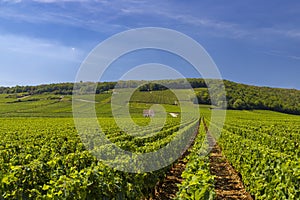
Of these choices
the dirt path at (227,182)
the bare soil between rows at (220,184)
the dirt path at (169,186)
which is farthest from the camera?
the dirt path at (227,182)

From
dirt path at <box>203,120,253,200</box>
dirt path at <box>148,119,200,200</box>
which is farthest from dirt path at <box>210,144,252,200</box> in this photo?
dirt path at <box>148,119,200,200</box>

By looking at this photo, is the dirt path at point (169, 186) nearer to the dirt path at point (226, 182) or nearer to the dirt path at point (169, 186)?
the dirt path at point (169, 186)

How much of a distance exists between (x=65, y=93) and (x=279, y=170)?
4539 inches

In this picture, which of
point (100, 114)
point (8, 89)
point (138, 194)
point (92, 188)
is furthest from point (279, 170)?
point (8, 89)

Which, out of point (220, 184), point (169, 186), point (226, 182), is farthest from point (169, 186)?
point (226, 182)

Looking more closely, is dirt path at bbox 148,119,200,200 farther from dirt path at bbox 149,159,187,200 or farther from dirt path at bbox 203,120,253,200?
dirt path at bbox 203,120,253,200

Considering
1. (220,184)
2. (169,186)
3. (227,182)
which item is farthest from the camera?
(227,182)

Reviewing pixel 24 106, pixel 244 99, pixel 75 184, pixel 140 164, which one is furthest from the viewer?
pixel 244 99

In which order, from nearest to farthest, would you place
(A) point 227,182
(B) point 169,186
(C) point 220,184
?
(B) point 169,186
(C) point 220,184
(A) point 227,182

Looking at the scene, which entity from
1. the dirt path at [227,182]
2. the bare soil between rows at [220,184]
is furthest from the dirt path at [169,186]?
the dirt path at [227,182]

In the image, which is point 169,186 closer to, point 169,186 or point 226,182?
point 169,186

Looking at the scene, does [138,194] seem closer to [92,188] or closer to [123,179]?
[123,179]

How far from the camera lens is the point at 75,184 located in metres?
5.12

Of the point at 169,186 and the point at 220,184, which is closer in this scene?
the point at 169,186
